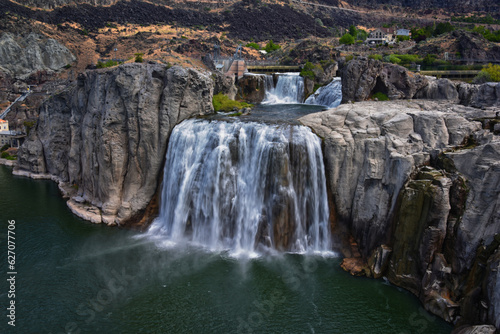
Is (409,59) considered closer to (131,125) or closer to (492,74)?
(492,74)

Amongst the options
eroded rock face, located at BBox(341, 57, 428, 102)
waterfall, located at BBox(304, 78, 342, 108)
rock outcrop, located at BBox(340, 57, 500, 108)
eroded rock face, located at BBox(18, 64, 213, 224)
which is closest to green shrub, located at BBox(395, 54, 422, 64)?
waterfall, located at BBox(304, 78, 342, 108)

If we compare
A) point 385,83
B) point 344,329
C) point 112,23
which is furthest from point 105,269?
point 112,23

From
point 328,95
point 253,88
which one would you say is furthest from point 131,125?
point 328,95

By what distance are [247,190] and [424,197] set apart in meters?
12.8

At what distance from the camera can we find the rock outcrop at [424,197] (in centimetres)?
2022

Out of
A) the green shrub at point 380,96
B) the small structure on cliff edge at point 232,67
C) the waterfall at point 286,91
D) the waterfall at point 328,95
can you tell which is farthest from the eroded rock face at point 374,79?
the small structure on cliff edge at point 232,67

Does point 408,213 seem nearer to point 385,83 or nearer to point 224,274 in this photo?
point 224,274

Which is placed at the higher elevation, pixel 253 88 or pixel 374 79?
pixel 374 79

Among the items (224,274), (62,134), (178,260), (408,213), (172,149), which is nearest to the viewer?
(408,213)

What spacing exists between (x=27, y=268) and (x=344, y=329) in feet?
71.5

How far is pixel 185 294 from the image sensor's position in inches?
912

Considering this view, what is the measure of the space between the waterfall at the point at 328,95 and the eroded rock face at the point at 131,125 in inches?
823

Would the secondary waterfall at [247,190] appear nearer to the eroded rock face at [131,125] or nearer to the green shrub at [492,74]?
the eroded rock face at [131,125]

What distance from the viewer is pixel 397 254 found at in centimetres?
2356
